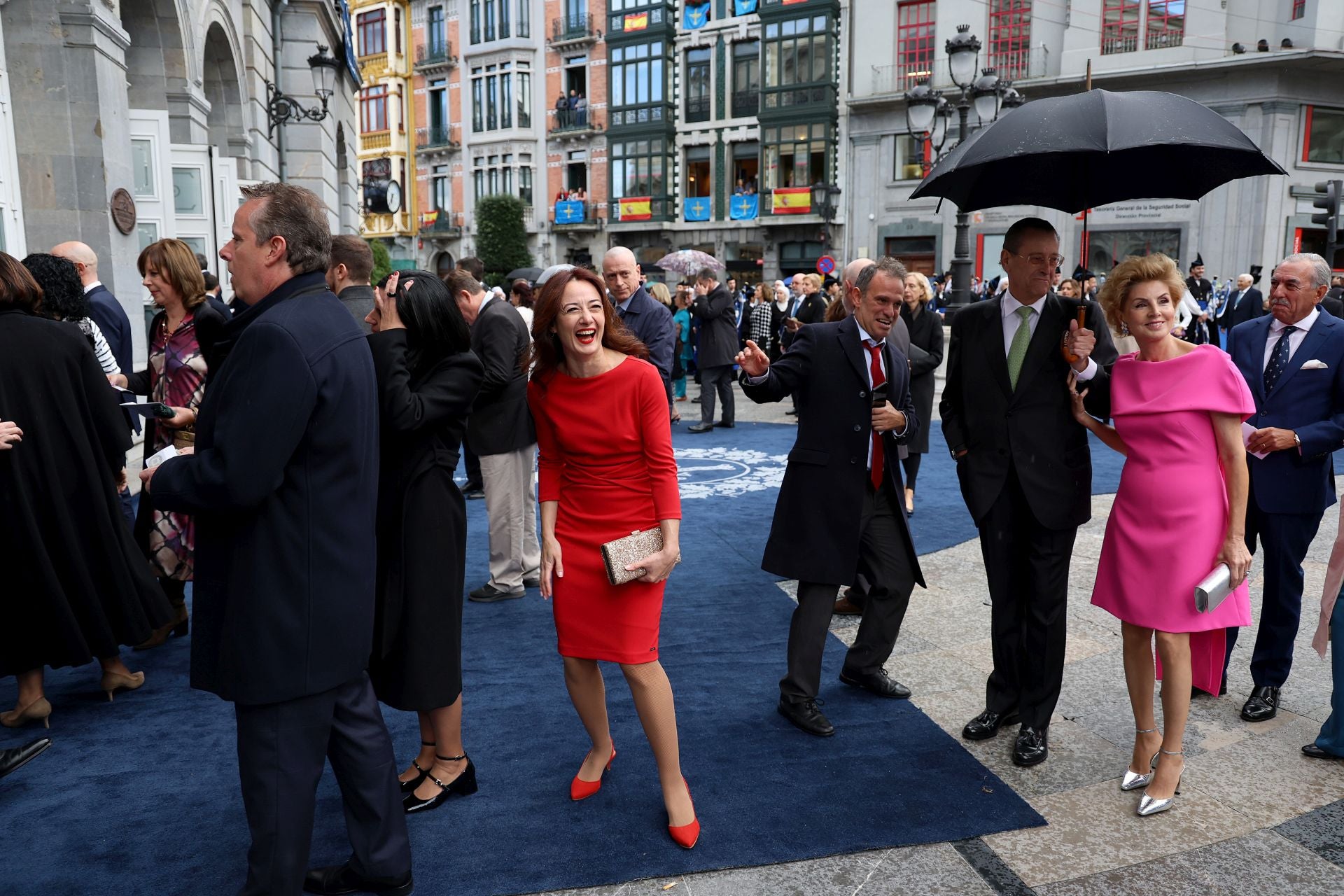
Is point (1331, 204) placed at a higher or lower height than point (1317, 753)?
higher

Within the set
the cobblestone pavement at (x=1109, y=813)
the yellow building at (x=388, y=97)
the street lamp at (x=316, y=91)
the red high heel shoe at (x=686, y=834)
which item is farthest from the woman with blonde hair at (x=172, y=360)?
the yellow building at (x=388, y=97)

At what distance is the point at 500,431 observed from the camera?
6.06 metres

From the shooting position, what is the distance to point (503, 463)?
609cm

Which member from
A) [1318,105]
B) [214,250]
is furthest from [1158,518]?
[1318,105]

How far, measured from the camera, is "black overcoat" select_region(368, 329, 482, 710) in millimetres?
3311

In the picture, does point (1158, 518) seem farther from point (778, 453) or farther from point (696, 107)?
point (696, 107)

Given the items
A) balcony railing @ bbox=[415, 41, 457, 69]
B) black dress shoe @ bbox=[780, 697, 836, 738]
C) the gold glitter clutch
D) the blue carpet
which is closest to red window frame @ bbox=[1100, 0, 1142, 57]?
balcony railing @ bbox=[415, 41, 457, 69]

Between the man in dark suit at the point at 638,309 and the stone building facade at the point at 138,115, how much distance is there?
16.0 ft

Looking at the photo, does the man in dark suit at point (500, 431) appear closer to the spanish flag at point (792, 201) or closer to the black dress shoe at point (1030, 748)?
the black dress shoe at point (1030, 748)

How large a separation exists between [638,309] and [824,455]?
3493mm

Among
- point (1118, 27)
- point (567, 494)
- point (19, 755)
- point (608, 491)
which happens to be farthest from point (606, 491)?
point (1118, 27)

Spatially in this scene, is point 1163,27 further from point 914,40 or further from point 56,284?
point 56,284

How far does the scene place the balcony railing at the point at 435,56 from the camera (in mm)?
45438

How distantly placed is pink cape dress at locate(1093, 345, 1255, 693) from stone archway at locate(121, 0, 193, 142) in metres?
11.1
